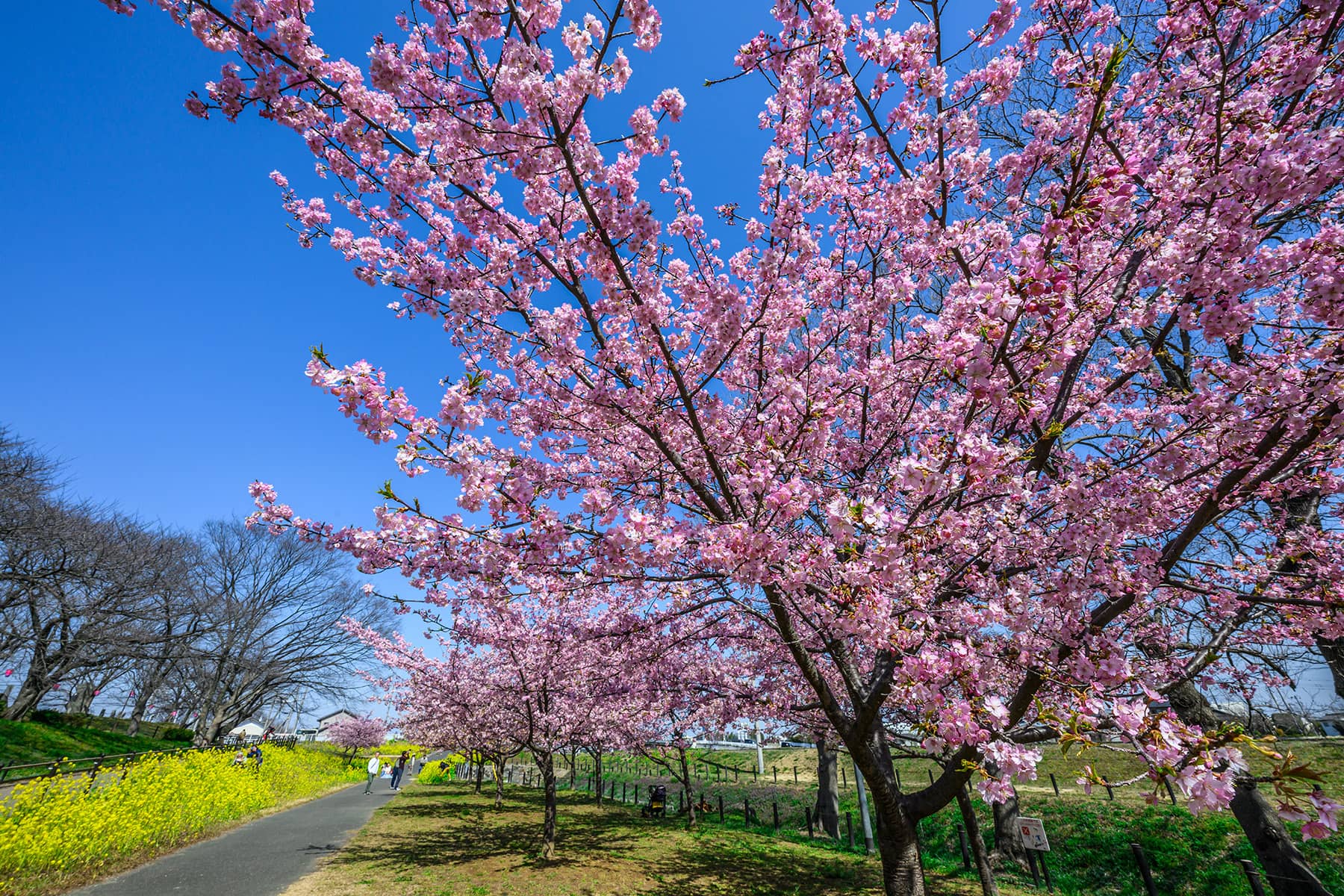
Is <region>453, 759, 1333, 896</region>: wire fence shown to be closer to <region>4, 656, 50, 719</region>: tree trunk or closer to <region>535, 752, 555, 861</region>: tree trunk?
<region>535, 752, 555, 861</region>: tree trunk

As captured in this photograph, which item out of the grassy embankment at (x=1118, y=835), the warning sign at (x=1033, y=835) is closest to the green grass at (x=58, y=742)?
the grassy embankment at (x=1118, y=835)

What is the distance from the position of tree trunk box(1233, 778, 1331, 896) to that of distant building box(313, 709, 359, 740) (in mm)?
64253

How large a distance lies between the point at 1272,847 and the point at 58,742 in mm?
36126

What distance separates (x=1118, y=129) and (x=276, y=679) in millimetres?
A: 39739

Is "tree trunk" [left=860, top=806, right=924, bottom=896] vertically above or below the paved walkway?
above

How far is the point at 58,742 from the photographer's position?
843 inches

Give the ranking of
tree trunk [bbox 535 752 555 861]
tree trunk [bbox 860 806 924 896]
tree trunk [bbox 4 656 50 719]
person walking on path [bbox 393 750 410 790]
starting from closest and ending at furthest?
tree trunk [bbox 860 806 924 896]
tree trunk [bbox 535 752 555 861]
tree trunk [bbox 4 656 50 719]
person walking on path [bbox 393 750 410 790]

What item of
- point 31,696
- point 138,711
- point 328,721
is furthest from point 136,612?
point 328,721

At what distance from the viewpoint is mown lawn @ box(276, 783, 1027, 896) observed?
902 centimetres

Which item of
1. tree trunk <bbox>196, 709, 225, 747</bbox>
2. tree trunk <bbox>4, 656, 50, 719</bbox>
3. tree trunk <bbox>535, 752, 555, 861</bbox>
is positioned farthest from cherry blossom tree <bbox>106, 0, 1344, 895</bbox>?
tree trunk <bbox>196, 709, 225, 747</bbox>

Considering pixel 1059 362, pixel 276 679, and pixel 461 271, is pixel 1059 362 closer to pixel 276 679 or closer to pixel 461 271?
pixel 461 271

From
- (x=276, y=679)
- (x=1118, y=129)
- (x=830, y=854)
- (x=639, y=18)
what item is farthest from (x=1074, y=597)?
(x=276, y=679)

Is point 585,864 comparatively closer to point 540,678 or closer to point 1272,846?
point 540,678

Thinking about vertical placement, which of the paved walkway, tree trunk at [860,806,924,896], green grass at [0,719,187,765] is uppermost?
tree trunk at [860,806,924,896]
